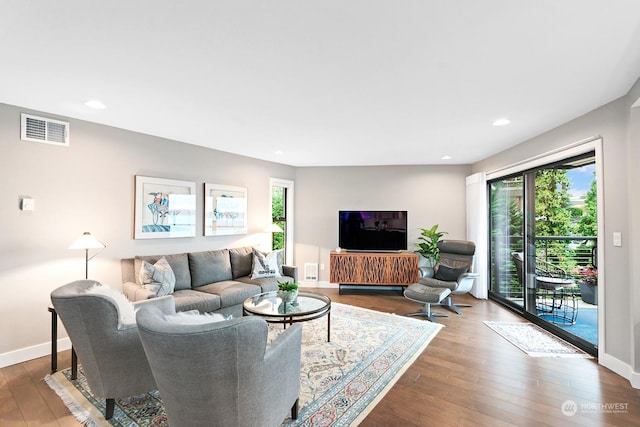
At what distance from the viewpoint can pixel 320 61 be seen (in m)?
2.02

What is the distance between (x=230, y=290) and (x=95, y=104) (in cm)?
240

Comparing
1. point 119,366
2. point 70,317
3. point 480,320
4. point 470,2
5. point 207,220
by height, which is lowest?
point 480,320

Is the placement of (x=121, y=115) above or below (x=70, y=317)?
above

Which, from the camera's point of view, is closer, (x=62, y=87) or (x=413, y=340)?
(x=62, y=87)

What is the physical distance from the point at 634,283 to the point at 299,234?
15.7ft

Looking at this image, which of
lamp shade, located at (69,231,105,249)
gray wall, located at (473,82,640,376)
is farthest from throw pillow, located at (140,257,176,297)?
gray wall, located at (473,82,640,376)

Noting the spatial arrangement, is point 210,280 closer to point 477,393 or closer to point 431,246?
point 477,393

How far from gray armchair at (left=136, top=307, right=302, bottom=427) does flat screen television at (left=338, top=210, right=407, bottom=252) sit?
4.28 metres

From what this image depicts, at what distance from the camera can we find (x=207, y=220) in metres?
4.46

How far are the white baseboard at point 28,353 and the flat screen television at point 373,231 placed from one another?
4219 mm

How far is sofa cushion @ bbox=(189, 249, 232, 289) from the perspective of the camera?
13.0ft

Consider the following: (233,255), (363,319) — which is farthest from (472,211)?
(233,255)

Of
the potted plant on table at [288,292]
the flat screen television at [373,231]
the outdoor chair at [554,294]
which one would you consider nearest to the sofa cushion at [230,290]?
the potted plant on table at [288,292]

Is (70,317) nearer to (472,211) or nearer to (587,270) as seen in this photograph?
(587,270)
